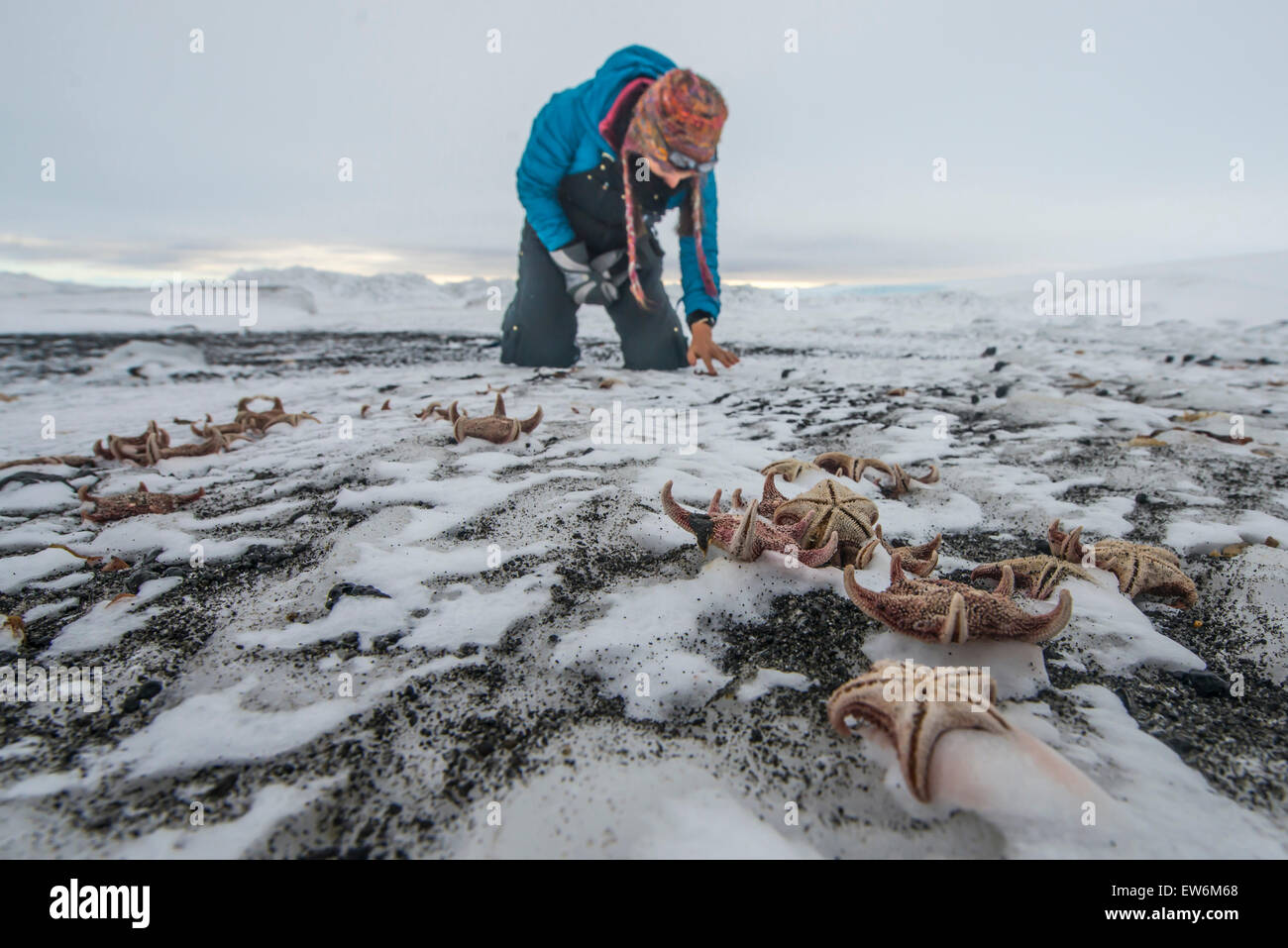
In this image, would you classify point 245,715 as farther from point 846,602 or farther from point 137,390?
point 137,390

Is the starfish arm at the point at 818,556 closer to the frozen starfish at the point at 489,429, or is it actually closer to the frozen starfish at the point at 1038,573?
the frozen starfish at the point at 1038,573

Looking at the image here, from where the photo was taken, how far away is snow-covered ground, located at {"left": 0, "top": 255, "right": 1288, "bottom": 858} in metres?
0.96

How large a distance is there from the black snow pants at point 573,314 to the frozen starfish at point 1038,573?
4602mm

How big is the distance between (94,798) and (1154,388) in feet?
20.4

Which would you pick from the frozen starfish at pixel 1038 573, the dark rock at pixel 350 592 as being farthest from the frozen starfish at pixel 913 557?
the dark rock at pixel 350 592

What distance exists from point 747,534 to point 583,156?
181 inches

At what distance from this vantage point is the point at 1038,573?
1640 mm

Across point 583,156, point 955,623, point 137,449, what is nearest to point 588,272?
point 583,156

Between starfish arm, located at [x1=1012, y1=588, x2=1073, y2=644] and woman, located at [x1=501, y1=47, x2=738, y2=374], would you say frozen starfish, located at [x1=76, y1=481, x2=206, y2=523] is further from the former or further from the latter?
woman, located at [x1=501, y1=47, x2=738, y2=374]

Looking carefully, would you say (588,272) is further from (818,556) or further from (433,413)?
(818,556)

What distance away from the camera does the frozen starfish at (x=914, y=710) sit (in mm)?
967

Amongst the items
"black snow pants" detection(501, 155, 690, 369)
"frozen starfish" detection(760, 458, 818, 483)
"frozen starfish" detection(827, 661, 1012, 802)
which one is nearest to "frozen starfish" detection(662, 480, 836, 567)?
"frozen starfish" detection(827, 661, 1012, 802)
